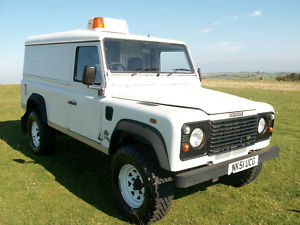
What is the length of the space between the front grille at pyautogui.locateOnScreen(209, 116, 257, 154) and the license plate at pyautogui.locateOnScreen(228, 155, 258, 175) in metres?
0.17

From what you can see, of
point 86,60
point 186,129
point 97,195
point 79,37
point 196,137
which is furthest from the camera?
point 79,37

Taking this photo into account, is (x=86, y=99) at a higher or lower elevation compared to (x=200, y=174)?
higher

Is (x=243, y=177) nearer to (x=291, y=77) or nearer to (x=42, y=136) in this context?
(x=42, y=136)

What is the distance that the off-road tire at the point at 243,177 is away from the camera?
4.12 metres

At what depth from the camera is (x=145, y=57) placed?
14.0ft

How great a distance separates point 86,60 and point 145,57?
Result: 90cm

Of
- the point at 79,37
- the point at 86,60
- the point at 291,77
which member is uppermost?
the point at 291,77

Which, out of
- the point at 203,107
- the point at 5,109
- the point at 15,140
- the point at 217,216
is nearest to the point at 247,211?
the point at 217,216

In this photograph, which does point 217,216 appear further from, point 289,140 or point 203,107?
point 289,140

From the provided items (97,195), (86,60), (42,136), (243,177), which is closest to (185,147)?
(97,195)

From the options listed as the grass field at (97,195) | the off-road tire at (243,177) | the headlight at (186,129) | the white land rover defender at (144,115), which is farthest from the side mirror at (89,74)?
the off-road tire at (243,177)

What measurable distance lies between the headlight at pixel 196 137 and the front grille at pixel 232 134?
0.15m

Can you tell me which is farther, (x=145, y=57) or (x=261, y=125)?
(x=145, y=57)

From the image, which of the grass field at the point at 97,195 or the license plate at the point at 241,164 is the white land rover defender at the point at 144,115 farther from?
the grass field at the point at 97,195
